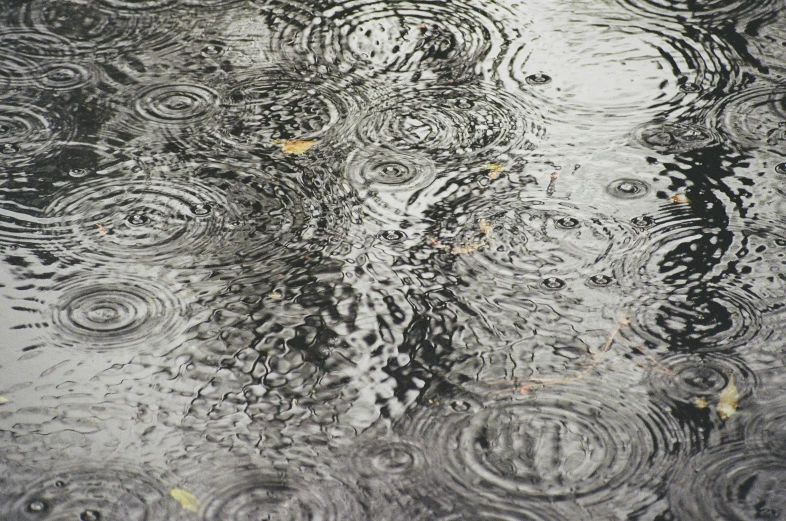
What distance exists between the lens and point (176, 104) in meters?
3.72

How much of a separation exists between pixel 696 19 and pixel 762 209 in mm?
1376

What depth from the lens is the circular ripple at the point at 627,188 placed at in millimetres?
3211

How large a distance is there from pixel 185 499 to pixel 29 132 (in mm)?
1961

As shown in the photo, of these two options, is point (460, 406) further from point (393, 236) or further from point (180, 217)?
point (180, 217)

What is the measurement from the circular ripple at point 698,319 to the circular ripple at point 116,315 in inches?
57.4

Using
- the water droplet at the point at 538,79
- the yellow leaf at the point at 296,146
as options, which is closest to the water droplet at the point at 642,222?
the water droplet at the point at 538,79

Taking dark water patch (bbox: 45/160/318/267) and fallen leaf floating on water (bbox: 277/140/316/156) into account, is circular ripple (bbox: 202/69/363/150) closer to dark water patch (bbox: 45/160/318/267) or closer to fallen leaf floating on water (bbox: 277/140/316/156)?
fallen leaf floating on water (bbox: 277/140/316/156)

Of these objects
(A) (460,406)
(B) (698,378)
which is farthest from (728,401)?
(A) (460,406)

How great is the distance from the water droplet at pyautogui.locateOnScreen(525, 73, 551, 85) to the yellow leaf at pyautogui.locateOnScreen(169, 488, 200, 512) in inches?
90.9

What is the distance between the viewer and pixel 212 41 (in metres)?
4.11

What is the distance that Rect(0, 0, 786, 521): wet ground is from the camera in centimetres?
236

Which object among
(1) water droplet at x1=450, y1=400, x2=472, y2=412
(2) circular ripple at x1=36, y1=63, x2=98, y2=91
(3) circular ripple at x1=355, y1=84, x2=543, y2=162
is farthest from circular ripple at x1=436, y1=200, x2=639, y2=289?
(2) circular ripple at x1=36, y1=63, x2=98, y2=91

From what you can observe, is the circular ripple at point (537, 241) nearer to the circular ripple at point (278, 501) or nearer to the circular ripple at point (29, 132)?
the circular ripple at point (278, 501)

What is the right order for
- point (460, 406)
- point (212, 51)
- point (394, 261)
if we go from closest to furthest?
point (460, 406), point (394, 261), point (212, 51)
